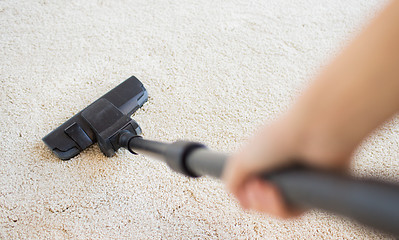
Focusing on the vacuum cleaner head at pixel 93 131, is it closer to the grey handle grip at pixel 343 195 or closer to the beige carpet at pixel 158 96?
the beige carpet at pixel 158 96

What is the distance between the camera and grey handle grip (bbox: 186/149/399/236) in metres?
0.22

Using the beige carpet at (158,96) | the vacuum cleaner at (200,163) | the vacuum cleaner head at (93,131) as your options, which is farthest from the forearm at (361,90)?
the vacuum cleaner head at (93,131)

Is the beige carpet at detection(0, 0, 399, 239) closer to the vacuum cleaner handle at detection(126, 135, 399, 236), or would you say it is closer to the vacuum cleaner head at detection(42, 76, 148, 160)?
the vacuum cleaner head at detection(42, 76, 148, 160)

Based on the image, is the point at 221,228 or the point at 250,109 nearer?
the point at 221,228

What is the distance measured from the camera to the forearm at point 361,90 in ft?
0.99

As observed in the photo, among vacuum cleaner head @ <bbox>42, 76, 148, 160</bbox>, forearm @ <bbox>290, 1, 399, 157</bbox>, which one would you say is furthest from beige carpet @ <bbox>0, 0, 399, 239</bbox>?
forearm @ <bbox>290, 1, 399, 157</bbox>

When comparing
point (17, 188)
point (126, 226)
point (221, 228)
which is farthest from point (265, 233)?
point (17, 188)

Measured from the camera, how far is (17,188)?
0.83m

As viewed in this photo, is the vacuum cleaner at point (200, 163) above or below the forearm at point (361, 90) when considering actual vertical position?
below

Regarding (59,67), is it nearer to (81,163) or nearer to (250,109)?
(81,163)

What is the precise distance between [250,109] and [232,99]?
0.07 m

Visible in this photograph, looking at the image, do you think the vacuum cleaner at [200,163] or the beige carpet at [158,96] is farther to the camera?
the beige carpet at [158,96]

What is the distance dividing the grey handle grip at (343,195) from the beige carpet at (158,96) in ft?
1.54

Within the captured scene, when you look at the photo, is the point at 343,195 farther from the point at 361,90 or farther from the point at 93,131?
the point at 93,131
